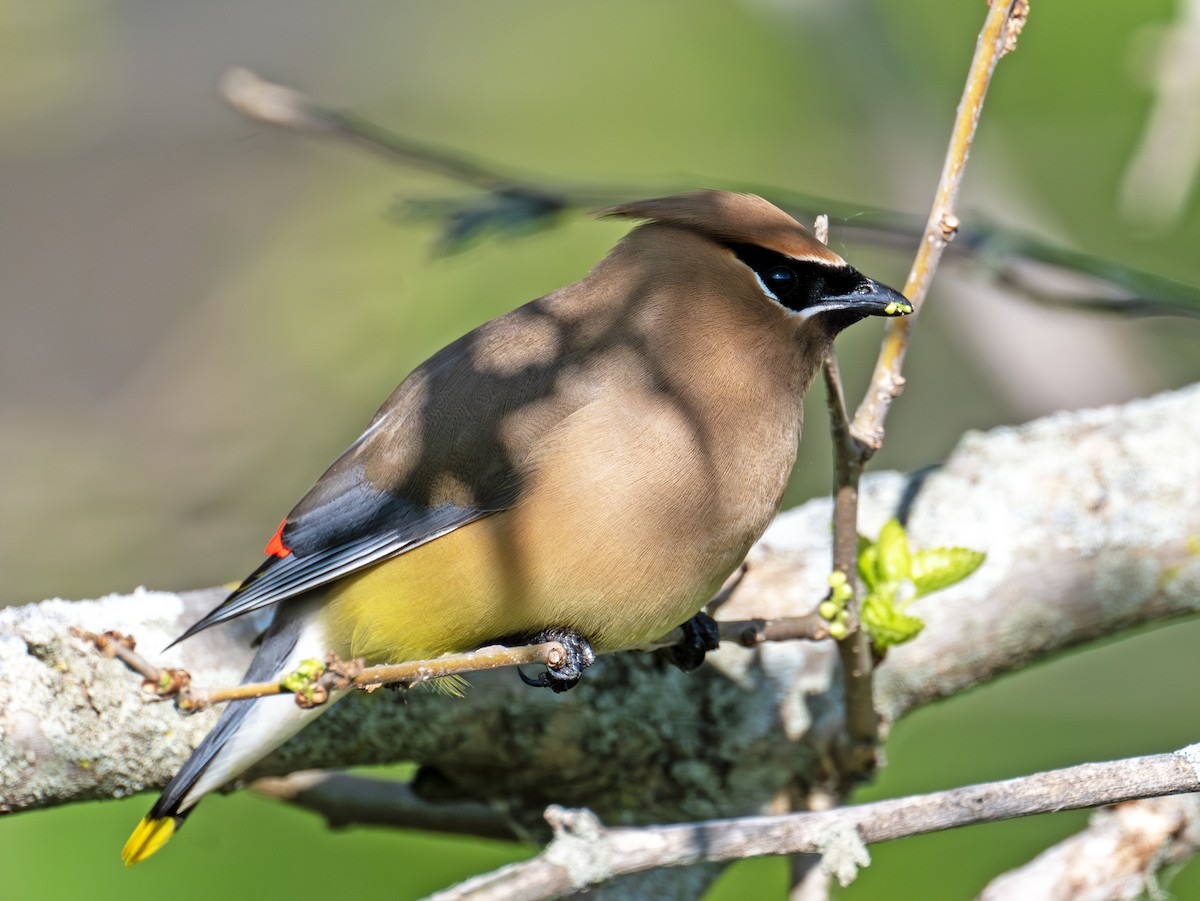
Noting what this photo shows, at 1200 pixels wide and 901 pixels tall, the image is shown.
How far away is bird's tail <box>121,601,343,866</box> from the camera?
324 cm

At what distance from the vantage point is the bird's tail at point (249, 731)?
3.24m

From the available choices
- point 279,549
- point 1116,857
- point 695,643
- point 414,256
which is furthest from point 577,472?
point 414,256

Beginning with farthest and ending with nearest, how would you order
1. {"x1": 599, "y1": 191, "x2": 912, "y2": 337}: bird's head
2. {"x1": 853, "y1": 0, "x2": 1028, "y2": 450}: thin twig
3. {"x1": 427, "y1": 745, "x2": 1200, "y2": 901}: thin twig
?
{"x1": 599, "y1": 191, "x2": 912, "y2": 337}: bird's head
{"x1": 853, "y1": 0, "x2": 1028, "y2": 450}: thin twig
{"x1": 427, "y1": 745, "x2": 1200, "y2": 901}: thin twig

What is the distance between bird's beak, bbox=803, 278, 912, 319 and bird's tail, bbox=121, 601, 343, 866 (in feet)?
4.17

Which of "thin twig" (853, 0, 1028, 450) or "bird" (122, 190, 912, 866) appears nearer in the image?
"thin twig" (853, 0, 1028, 450)

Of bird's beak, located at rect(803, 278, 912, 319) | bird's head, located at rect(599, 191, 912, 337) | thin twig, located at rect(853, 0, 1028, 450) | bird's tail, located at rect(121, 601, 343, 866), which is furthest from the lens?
bird's tail, located at rect(121, 601, 343, 866)

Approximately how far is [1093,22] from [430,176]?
3.41 m

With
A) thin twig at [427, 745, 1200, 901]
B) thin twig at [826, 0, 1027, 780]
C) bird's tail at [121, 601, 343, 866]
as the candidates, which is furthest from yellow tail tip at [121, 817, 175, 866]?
thin twig at [826, 0, 1027, 780]

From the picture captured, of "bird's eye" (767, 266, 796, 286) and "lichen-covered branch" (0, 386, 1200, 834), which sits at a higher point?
"bird's eye" (767, 266, 796, 286)

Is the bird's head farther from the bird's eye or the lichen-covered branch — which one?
the lichen-covered branch

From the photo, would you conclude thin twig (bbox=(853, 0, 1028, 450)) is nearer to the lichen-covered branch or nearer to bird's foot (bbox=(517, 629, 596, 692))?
bird's foot (bbox=(517, 629, 596, 692))

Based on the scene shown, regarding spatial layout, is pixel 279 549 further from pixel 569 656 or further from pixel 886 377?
pixel 886 377

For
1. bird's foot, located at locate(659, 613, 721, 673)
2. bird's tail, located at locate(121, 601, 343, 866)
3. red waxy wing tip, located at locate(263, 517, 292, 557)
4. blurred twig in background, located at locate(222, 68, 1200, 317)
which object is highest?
blurred twig in background, located at locate(222, 68, 1200, 317)

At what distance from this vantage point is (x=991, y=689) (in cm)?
526
